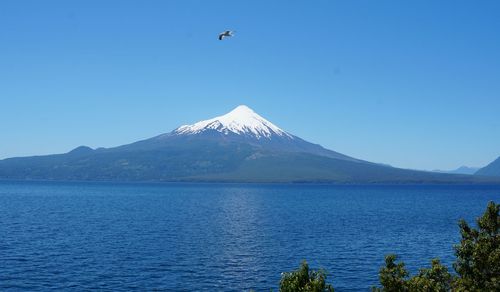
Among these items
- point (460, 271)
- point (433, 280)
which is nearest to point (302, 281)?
point (433, 280)

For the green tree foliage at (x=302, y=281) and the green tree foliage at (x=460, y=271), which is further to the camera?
the green tree foliage at (x=460, y=271)

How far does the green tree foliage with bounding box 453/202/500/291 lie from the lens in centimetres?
2942

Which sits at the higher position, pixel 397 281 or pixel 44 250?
pixel 397 281

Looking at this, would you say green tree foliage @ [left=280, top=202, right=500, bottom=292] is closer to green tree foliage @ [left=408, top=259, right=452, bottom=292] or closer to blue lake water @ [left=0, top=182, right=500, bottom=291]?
green tree foliage @ [left=408, top=259, right=452, bottom=292]

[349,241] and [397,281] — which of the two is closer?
[397,281]

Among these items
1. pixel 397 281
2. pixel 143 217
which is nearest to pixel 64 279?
pixel 397 281

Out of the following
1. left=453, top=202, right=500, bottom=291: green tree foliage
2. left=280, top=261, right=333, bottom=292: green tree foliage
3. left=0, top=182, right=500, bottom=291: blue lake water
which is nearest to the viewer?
left=280, top=261, right=333, bottom=292: green tree foliage

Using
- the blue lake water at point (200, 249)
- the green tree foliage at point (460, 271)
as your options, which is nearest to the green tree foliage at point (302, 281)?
the green tree foliage at point (460, 271)

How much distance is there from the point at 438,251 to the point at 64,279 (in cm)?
7033

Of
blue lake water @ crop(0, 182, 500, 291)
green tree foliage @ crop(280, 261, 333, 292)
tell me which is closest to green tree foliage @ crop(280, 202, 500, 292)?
green tree foliage @ crop(280, 261, 333, 292)

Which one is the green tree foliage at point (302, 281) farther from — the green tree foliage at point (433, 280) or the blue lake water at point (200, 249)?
the blue lake water at point (200, 249)

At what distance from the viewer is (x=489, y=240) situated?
105 ft

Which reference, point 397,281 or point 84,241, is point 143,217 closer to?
point 84,241

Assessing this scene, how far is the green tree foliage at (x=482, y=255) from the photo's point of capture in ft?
96.5
